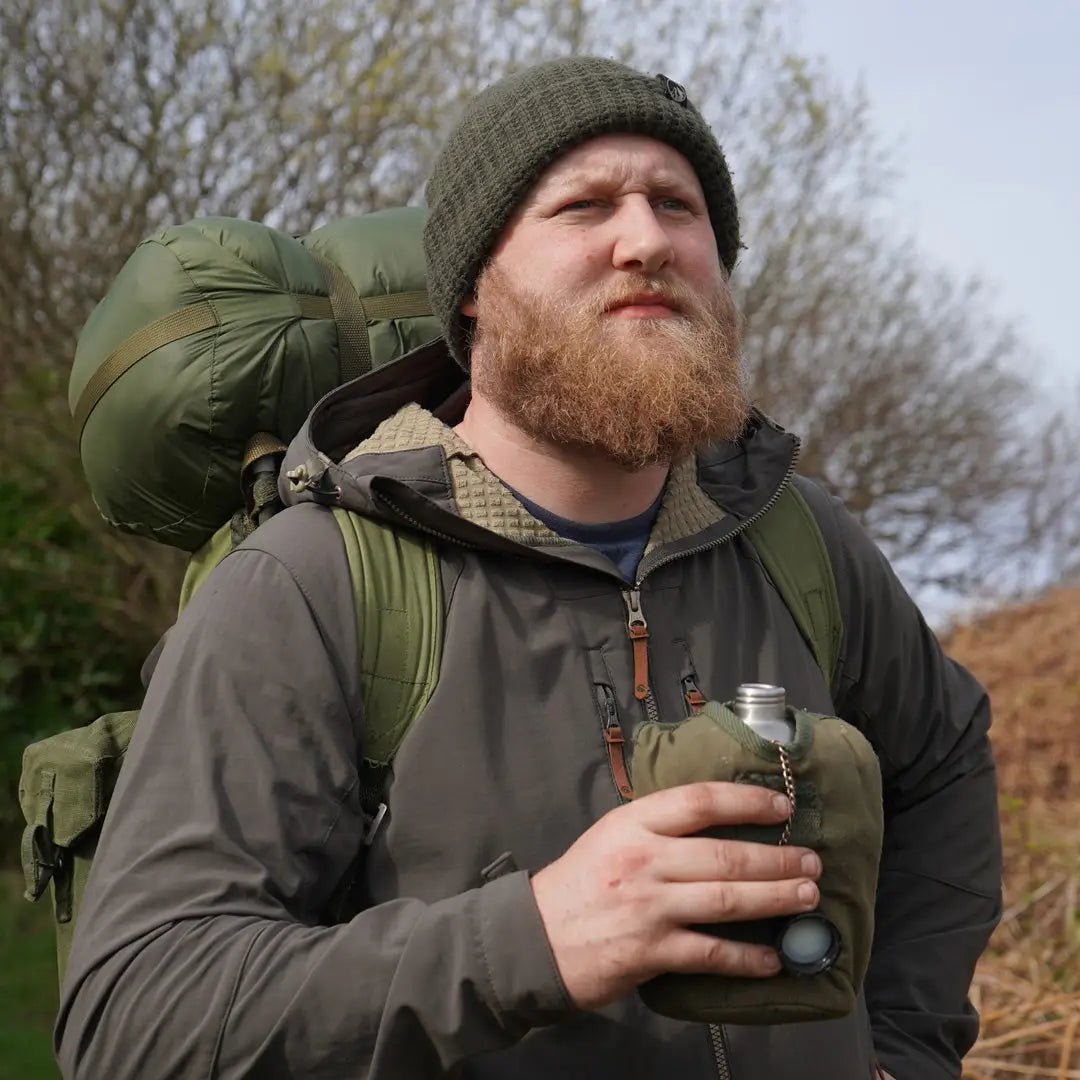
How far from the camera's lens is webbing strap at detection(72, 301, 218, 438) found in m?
2.58

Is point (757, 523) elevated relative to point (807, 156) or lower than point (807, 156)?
lower

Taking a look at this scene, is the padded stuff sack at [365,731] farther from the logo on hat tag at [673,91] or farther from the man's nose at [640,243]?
Answer: the logo on hat tag at [673,91]

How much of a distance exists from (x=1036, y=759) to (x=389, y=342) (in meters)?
4.94

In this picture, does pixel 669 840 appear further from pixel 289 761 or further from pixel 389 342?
pixel 389 342

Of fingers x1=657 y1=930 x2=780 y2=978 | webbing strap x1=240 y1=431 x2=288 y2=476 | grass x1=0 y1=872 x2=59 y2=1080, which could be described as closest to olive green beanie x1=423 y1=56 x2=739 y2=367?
webbing strap x1=240 y1=431 x2=288 y2=476

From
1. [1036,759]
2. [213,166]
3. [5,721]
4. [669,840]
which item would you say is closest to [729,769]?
[669,840]

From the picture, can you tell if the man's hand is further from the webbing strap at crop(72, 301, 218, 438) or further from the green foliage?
the green foliage

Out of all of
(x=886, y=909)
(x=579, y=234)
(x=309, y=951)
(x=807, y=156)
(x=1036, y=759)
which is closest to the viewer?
(x=309, y=951)

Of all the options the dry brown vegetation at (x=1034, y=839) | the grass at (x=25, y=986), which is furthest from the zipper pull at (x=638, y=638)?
the grass at (x=25, y=986)

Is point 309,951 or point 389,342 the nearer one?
point 309,951

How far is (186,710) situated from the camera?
6.25 ft

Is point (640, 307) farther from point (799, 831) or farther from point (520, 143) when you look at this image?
point (799, 831)

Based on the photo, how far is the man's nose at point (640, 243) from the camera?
2.30m

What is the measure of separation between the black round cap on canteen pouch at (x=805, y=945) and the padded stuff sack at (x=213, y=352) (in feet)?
4.62
